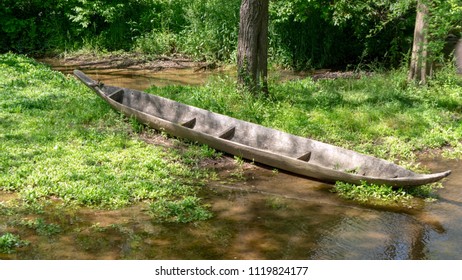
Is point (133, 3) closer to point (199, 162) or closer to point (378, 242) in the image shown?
point (199, 162)

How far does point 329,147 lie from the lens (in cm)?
798

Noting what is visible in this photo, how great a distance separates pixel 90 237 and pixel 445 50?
12.9 meters

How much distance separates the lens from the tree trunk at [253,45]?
10516mm

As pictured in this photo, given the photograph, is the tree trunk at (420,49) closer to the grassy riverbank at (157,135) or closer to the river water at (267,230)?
the grassy riverbank at (157,135)

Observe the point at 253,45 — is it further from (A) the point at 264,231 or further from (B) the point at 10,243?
(B) the point at 10,243

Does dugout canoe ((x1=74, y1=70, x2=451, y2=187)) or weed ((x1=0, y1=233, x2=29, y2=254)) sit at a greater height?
dugout canoe ((x1=74, y1=70, x2=451, y2=187))

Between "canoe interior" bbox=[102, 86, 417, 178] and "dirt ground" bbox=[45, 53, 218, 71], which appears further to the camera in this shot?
"dirt ground" bbox=[45, 53, 218, 71]

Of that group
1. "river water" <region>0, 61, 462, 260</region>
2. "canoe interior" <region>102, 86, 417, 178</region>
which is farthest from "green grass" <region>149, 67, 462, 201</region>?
"river water" <region>0, 61, 462, 260</region>

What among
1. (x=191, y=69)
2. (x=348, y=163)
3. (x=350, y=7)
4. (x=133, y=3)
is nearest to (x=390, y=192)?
(x=348, y=163)

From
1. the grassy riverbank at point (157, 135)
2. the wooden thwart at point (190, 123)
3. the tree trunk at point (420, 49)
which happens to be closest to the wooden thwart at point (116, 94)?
the grassy riverbank at point (157, 135)

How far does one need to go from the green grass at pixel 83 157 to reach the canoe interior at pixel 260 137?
1.80 ft

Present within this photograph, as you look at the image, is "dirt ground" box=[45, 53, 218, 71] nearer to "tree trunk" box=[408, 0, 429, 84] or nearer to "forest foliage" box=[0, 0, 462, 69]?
"forest foliage" box=[0, 0, 462, 69]

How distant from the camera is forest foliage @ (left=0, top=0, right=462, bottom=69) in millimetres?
15188

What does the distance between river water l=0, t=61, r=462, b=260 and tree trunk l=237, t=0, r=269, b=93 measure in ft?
11.5
